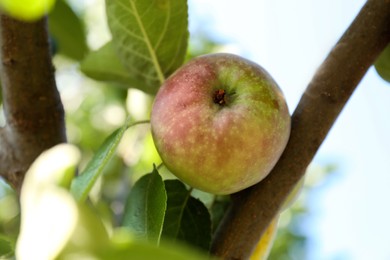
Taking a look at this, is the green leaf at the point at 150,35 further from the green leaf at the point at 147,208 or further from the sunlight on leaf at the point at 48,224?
the sunlight on leaf at the point at 48,224

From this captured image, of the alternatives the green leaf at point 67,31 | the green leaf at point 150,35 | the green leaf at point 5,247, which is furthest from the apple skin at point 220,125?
the green leaf at point 67,31

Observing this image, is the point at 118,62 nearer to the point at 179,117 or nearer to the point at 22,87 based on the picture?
the point at 22,87

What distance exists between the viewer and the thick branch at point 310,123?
80 centimetres

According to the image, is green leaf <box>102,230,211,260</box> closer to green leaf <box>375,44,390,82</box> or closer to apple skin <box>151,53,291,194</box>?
apple skin <box>151,53,291,194</box>

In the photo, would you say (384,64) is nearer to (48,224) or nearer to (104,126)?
(48,224)

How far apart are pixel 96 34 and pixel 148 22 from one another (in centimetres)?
98

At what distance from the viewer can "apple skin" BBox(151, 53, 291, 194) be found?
2.45ft

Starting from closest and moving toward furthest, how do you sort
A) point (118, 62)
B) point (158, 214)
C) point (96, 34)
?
point (158, 214) < point (118, 62) < point (96, 34)

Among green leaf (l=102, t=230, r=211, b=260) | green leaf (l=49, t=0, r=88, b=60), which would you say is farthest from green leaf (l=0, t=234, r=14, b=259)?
green leaf (l=49, t=0, r=88, b=60)

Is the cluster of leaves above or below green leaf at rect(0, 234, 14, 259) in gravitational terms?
above

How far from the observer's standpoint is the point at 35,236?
0.40m

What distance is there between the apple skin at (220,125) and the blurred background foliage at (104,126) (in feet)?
0.50

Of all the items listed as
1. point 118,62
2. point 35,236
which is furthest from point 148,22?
point 35,236

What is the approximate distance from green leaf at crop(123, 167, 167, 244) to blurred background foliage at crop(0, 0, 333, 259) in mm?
143
